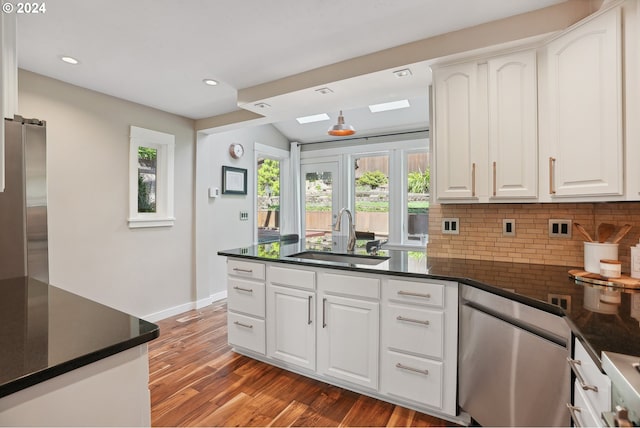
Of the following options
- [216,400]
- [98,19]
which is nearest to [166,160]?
[98,19]

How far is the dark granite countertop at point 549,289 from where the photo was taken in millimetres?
983

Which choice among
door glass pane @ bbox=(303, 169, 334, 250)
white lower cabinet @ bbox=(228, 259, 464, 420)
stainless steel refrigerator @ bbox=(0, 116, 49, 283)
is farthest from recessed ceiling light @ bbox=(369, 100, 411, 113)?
stainless steel refrigerator @ bbox=(0, 116, 49, 283)

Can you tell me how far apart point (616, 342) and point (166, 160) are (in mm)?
3905

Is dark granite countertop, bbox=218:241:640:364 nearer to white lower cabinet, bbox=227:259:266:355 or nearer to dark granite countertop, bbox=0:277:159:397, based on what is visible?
white lower cabinet, bbox=227:259:266:355

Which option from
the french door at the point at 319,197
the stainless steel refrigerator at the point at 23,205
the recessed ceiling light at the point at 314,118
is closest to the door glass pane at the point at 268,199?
the french door at the point at 319,197

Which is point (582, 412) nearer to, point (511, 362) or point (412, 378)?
point (511, 362)

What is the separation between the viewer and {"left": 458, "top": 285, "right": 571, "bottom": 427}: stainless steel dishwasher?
1.31 meters

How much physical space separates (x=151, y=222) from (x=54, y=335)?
9.43 feet

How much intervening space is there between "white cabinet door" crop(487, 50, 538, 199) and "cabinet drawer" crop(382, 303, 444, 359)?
869 mm

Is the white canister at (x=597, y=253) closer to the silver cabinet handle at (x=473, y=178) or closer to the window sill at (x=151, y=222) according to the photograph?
the silver cabinet handle at (x=473, y=178)

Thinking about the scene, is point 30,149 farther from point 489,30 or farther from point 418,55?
point 489,30

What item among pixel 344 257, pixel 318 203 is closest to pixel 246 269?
pixel 344 257

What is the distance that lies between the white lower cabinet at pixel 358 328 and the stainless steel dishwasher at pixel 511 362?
9 centimetres

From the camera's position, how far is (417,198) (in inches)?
180
